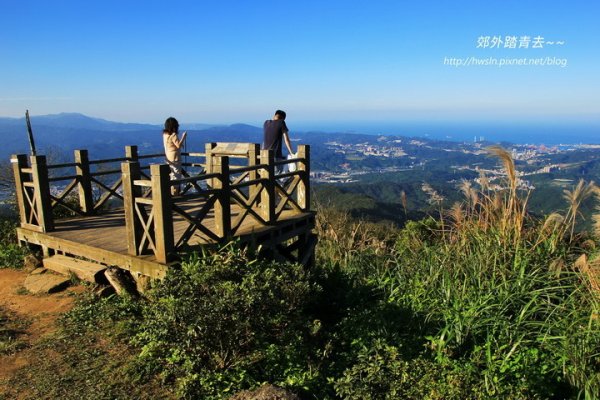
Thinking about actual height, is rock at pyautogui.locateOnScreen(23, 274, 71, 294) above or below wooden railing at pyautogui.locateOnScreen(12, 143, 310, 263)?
below

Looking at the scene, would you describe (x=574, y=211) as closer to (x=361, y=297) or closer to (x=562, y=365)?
(x=562, y=365)

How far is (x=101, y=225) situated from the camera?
24.3ft

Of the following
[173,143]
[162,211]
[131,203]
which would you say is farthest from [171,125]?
[162,211]

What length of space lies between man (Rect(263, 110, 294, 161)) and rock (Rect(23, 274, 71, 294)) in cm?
418

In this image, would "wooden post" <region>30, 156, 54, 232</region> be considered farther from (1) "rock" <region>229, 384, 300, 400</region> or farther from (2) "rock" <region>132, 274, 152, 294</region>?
(1) "rock" <region>229, 384, 300, 400</region>

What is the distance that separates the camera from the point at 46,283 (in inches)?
240

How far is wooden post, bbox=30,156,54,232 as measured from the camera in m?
6.86

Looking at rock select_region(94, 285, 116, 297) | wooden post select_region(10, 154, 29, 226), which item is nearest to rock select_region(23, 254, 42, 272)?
wooden post select_region(10, 154, 29, 226)

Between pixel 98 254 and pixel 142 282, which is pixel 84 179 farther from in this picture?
pixel 142 282

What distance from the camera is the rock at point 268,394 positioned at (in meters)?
2.87

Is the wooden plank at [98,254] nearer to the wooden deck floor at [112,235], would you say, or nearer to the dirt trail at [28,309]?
the wooden deck floor at [112,235]

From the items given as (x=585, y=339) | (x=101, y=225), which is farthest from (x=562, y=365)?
(x=101, y=225)

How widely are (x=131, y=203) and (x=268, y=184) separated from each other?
6.71 ft

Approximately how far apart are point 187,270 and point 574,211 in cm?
410
